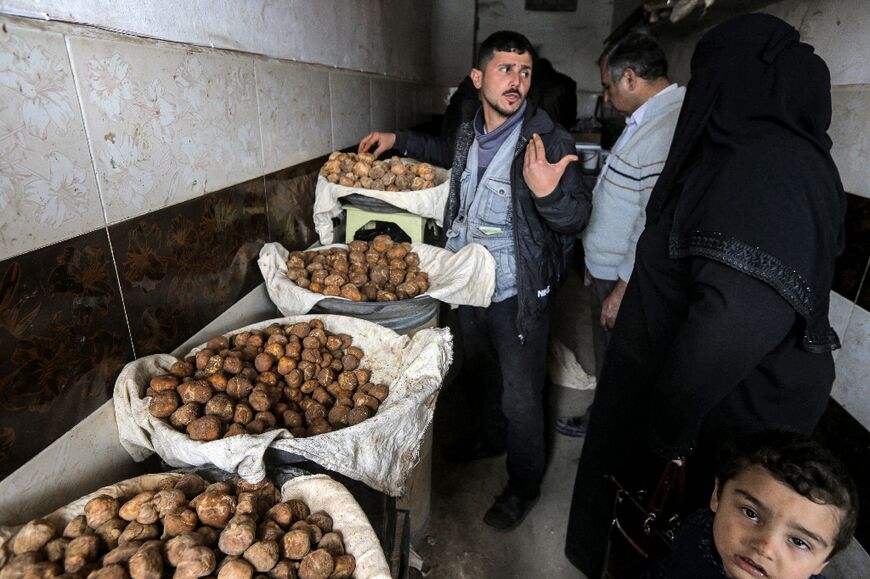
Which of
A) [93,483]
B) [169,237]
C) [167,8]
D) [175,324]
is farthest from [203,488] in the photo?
[167,8]

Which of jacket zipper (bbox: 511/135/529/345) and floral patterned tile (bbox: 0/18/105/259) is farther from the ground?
floral patterned tile (bbox: 0/18/105/259)

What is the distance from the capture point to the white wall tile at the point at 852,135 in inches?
63.0

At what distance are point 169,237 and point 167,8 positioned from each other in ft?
1.76

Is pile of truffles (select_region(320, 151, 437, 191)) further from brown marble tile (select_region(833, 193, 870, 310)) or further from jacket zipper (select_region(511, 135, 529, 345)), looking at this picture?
brown marble tile (select_region(833, 193, 870, 310))

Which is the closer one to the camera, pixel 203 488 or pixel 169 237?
pixel 203 488

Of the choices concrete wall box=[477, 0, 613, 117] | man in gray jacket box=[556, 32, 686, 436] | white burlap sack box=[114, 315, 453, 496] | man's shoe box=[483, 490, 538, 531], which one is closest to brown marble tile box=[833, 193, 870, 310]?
man in gray jacket box=[556, 32, 686, 436]

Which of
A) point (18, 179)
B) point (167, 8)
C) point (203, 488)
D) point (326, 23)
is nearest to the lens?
point (18, 179)

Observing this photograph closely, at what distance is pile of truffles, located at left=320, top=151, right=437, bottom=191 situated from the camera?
2.00m

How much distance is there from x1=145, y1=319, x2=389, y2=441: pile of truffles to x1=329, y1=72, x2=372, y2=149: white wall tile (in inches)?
45.7

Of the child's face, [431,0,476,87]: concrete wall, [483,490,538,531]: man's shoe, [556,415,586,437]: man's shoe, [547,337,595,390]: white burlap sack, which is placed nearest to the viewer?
the child's face

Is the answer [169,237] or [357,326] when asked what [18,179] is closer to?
[169,237]

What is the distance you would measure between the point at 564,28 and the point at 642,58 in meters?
4.82

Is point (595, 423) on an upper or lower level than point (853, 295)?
lower

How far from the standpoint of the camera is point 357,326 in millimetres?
1479
